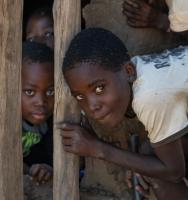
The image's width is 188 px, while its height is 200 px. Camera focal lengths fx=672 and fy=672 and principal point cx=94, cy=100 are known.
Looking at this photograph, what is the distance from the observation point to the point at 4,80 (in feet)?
9.39

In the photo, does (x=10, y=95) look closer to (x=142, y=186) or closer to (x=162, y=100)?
(x=162, y=100)

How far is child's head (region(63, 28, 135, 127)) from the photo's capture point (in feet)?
9.33

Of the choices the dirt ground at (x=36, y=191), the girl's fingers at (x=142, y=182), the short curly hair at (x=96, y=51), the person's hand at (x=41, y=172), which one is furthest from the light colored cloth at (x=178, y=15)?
the dirt ground at (x=36, y=191)

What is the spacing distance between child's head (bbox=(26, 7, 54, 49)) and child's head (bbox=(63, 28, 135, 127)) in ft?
3.23

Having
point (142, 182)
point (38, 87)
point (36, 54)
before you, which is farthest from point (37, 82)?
point (142, 182)

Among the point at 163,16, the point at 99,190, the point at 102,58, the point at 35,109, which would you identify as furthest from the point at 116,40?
the point at 99,190

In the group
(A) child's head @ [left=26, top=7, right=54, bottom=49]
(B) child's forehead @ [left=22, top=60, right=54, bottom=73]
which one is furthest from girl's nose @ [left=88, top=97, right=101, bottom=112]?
(A) child's head @ [left=26, top=7, right=54, bottom=49]

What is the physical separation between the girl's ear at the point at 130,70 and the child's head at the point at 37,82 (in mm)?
524

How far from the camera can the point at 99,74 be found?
2844 mm

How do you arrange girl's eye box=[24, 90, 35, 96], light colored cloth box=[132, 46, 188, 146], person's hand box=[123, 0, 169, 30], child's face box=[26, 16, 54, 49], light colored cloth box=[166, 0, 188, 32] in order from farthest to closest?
child's face box=[26, 16, 54, 49], girl's eye box=[24, 90, 35, 96], person's hand box=[123, 0, 169, 30], light colored cloth box=[166, 0, 188, 32], light colored cloth box=[132, 46, 188, 146]

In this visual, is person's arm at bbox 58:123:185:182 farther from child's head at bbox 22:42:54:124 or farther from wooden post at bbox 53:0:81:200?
child's head at bbox 22:42:54:124

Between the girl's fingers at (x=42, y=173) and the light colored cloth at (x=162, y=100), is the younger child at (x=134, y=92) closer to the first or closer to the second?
the light colored cloth at (x=162, y=100)

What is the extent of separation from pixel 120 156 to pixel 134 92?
34cm

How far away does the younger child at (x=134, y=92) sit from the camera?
2.81 m
